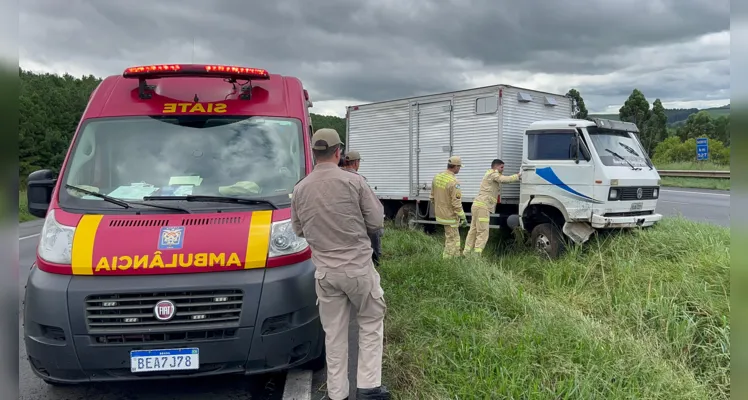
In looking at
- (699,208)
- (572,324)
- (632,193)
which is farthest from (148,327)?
(699,208)

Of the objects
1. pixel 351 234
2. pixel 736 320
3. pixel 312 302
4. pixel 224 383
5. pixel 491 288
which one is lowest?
pixel 224 383

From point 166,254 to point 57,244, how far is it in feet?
2.38

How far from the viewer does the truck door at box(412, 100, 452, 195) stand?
1020 cm

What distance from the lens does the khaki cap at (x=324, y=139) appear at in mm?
3248

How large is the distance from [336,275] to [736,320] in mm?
2504

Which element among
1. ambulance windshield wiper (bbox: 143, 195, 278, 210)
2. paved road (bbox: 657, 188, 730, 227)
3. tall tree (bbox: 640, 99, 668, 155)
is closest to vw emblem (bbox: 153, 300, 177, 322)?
ambulance windshield wiper (bbox: 143, 195, 278, 210)

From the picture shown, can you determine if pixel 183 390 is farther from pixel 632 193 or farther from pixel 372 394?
pixel 632 193

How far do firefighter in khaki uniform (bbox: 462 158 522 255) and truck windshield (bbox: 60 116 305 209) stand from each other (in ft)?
16.4

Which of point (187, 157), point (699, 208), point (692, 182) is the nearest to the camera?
point (187, 157)

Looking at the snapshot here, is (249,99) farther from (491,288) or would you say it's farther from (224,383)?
(491,288)

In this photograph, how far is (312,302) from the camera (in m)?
3.39

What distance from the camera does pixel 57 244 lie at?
316 cm

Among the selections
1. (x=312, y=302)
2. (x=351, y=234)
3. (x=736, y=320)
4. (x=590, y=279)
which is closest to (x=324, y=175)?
(x=351, y=234)

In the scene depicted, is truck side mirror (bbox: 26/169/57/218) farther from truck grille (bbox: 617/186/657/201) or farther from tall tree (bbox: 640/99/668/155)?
tall tree (bbox: 640/99/668/155)
